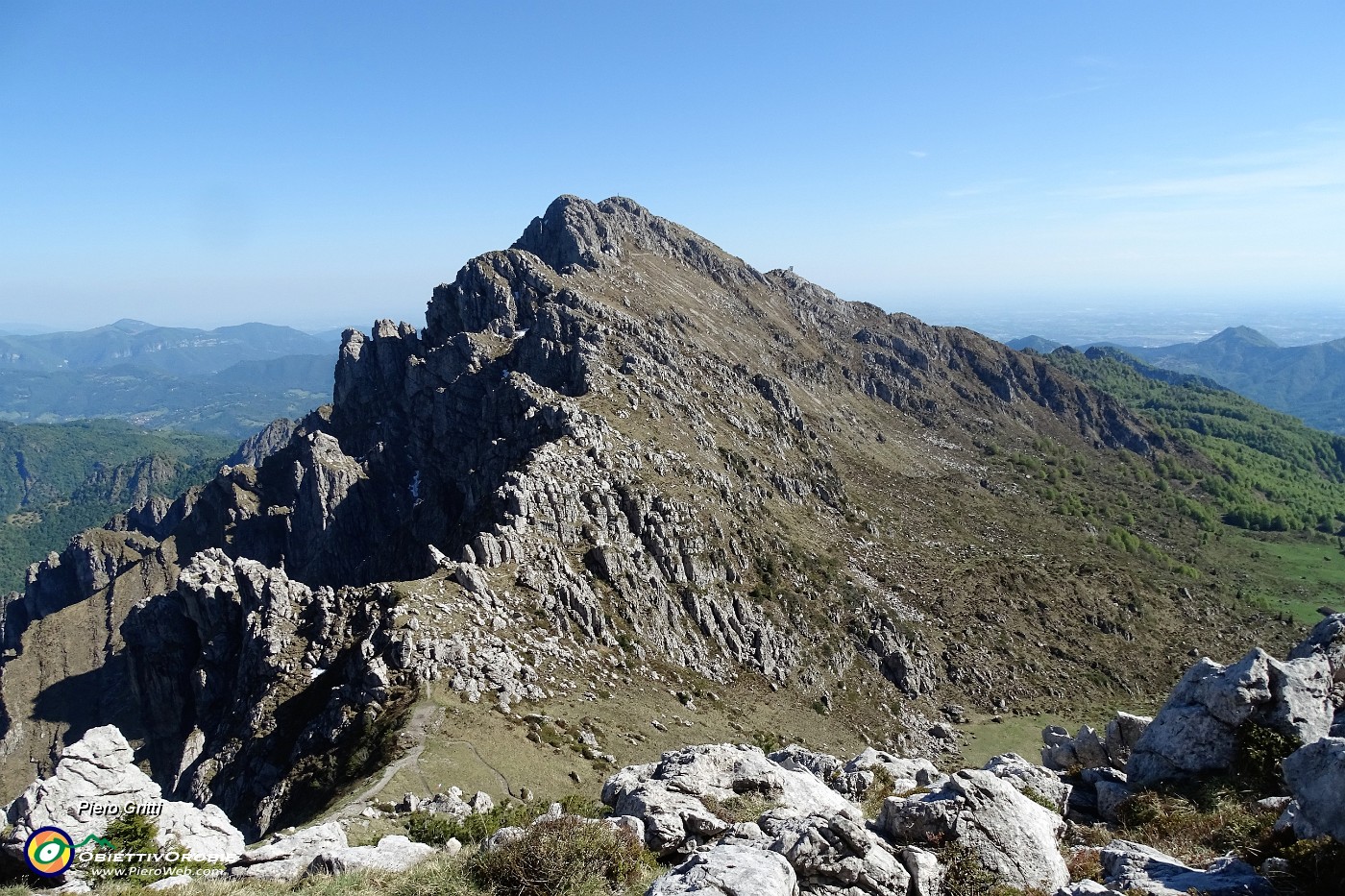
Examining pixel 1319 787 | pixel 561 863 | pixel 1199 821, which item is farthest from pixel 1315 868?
pixel 561 863

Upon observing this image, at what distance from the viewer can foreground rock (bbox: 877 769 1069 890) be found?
1819cm

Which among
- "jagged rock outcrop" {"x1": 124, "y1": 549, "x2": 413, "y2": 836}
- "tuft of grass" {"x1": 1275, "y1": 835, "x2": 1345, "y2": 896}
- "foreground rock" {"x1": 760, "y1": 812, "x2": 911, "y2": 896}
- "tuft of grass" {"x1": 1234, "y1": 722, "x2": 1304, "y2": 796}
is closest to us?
"tuft of grass" {"x1": 1275, "y1": 835, "x2": 1345, "y2": 896}

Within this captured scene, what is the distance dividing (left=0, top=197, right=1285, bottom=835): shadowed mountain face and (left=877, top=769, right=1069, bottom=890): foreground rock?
45.4 metres

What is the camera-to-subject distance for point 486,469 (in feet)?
367

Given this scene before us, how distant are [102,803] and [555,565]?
6108 centimetres

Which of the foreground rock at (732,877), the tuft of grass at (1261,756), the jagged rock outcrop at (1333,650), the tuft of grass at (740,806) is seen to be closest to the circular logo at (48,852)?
the foreground rock at (732,877)

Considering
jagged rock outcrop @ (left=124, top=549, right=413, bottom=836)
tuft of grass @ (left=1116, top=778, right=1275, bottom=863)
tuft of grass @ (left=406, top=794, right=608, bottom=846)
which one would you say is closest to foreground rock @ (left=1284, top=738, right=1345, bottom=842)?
tuft of grass @ (left=1116, top=778, right=1275, bottom=863)

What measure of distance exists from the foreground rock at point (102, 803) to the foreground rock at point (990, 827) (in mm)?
23033

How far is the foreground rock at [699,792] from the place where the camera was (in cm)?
2198

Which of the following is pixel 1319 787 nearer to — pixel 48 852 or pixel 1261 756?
pixel 1261 756

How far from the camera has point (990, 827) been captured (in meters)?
18.9

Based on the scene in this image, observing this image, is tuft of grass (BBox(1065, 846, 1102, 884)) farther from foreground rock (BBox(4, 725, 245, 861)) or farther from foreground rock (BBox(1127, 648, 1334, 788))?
foreground rock (BBox(4, 725, 245, 861))

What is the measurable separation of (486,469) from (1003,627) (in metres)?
94.6

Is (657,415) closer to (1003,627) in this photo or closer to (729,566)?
(729,566)
